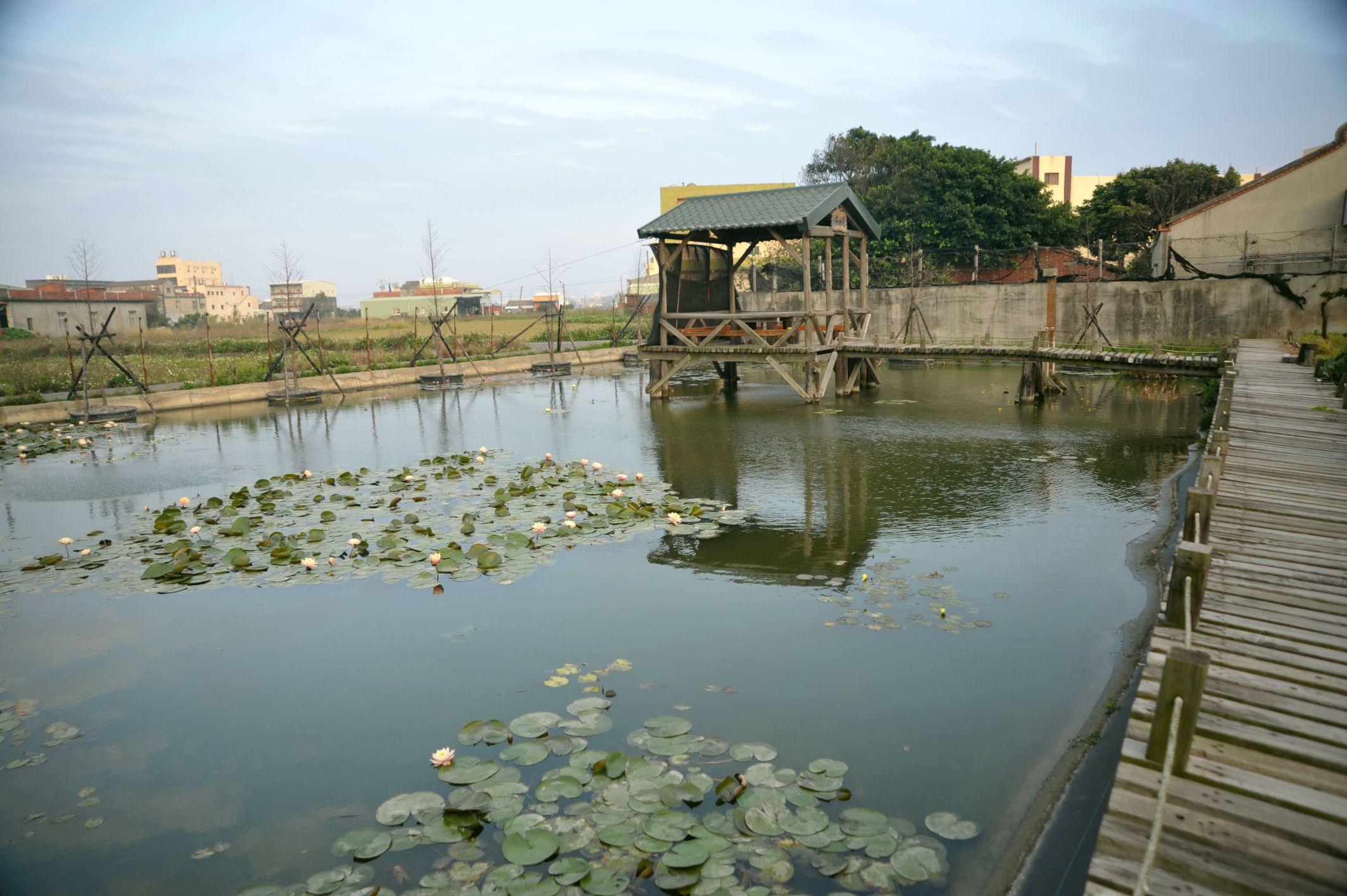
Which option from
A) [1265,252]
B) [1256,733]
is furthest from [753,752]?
[1265,252]

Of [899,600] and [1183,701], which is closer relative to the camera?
[1183,701]

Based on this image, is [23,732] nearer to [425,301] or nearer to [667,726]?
[667,726]

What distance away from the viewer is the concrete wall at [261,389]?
53.3 ft

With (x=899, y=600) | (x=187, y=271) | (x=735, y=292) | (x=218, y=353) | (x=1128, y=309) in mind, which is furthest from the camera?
(x=187, y=271)

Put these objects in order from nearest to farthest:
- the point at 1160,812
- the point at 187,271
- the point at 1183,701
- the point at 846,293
Answer: the point at 1160,812, the point at 1183,701, the point at 846,293, the point at 187,271

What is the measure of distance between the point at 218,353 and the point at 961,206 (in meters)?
26.6

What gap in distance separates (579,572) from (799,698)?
2718 millimetres

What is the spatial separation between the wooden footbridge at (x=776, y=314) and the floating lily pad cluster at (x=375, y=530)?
7211 millimetres

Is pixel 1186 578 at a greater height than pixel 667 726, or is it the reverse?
pixel 1186 578

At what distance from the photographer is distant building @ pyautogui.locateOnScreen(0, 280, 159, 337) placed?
34.8m

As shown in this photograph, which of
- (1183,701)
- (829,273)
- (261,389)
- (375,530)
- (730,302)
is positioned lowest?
(375,530)

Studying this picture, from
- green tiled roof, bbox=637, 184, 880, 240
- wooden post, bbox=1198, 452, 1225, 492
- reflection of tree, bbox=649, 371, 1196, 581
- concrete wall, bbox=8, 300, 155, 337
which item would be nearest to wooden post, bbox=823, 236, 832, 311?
green tiled roof, bbox=637, 184, 880, 240

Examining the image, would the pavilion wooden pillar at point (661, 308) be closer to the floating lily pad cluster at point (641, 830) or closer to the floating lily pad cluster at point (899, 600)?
the floating lily pad cluster at point (899, 600)

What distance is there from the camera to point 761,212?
52.2 ft
